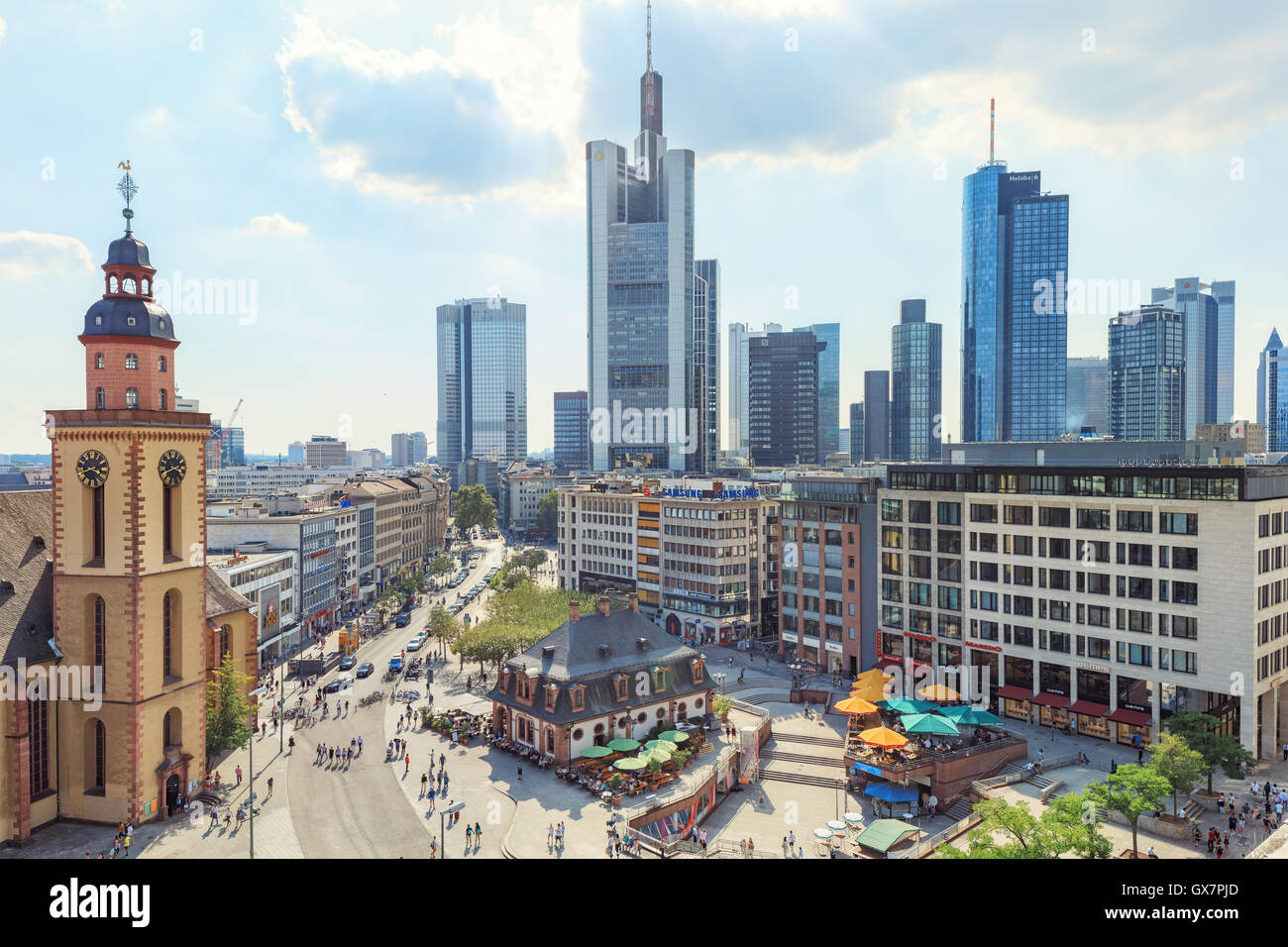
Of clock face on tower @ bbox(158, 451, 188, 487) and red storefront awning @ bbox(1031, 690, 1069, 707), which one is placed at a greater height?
clock face on tower @ bbox(158, 451, 188, 487)

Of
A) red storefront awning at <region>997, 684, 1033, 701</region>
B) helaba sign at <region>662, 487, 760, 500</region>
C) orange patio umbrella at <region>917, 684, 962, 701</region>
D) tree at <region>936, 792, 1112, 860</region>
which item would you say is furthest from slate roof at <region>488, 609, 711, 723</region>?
helaba sign at <region>662, 487, 760, 500</region>

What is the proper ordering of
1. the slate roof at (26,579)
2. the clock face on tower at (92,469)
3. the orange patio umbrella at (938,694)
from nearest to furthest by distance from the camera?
the slate roof at (26,579) → the clock face on tower at (92,469) → the orange patio umbrella at (938,694)

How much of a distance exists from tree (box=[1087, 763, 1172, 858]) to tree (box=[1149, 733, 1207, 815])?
105 inches

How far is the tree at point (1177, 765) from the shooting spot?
5325 centimetres

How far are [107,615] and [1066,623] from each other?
77082 mm

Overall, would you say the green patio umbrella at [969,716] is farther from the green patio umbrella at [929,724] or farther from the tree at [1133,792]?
the tree at [1133,792]

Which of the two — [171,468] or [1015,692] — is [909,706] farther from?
[171,468]

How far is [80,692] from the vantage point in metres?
49.6

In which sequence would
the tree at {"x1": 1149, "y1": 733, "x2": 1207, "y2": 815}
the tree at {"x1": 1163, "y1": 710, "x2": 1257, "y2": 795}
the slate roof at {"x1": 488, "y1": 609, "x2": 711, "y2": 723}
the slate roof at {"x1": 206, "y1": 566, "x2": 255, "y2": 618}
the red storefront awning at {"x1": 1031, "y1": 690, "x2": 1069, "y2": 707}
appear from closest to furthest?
the tree at {"x1": 1149, "y1": 733, "x2": 1207, "y2": 815} < the tree at {"x1": 1163, "y1": 710, "x2": 1257, "y2": 795} < the slate roof at {"x1": 488, "y1": 609, "x2": 711, "y2": 723} < the slate roof at {"x1": 206, "y1": 566, "x2": 255, "y2": 618} < the red storefront awning at {"x1": 1031, "y1": 690, "x2": 1069, "y2": 707}

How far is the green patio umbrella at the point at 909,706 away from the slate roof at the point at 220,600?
192 feet

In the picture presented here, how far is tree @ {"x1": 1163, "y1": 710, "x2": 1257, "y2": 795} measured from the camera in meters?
58.7

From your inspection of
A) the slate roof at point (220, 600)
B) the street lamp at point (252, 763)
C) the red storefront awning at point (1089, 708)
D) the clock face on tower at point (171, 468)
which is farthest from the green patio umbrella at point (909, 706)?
the clock face on tower at point (171, 468)

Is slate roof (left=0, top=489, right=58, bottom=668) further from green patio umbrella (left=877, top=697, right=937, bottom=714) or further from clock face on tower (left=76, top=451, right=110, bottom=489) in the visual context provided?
green patio umbrella (left=877, top=697, right=937, bottom=714)
